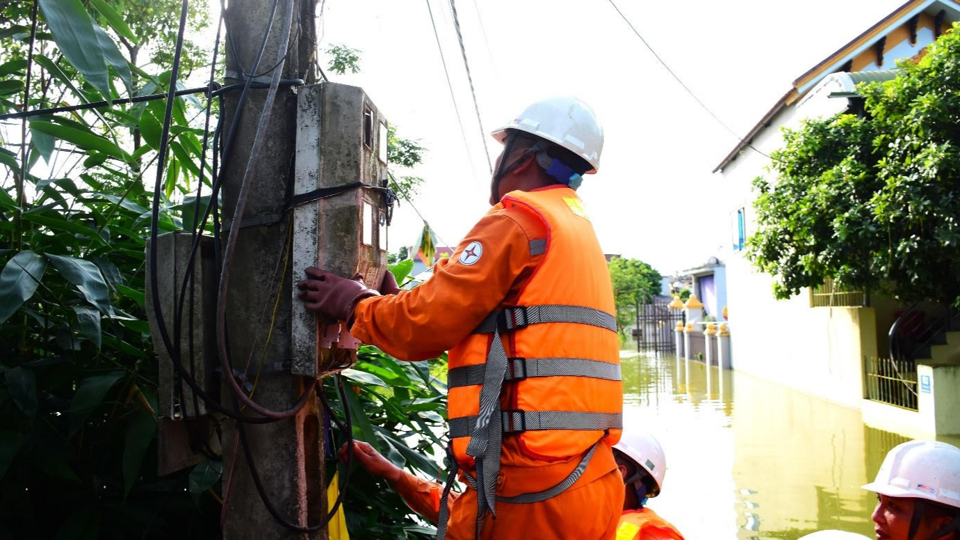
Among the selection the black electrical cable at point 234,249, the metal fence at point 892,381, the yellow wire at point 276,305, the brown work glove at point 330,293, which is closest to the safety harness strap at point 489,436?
the brown work glove at point 330,293

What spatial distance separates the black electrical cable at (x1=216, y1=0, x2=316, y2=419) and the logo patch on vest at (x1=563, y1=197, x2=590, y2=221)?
93 centimetres

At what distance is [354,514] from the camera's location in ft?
11.4

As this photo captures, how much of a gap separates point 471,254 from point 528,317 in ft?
0.78

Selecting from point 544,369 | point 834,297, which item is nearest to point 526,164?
point 544,369

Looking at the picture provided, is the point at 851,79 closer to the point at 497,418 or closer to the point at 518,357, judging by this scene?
the point at 518,357

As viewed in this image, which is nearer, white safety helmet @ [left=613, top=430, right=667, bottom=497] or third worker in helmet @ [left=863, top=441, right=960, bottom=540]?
third worker in helmet @ [left=863, top=441, right=960, bottom=540]

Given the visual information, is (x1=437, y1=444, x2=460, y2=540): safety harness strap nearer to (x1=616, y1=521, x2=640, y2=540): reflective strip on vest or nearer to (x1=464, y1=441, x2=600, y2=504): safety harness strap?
(x1=464, y1=441, x2=600, y2=504): safety harness strap

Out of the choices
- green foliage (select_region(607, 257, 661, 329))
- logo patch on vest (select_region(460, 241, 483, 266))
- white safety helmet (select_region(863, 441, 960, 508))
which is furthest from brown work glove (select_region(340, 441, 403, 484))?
→ green foliage (select_region(607, 257, 661, 329))

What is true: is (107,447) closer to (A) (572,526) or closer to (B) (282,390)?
(B) (282,390)

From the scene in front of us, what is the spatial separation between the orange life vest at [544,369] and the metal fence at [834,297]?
1290 cm

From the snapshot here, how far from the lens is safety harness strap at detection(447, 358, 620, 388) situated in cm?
217

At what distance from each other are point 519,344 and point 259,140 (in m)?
0.92

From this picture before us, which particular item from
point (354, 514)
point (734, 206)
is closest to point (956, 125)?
point (354, 514)

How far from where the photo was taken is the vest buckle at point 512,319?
221 centimetres
